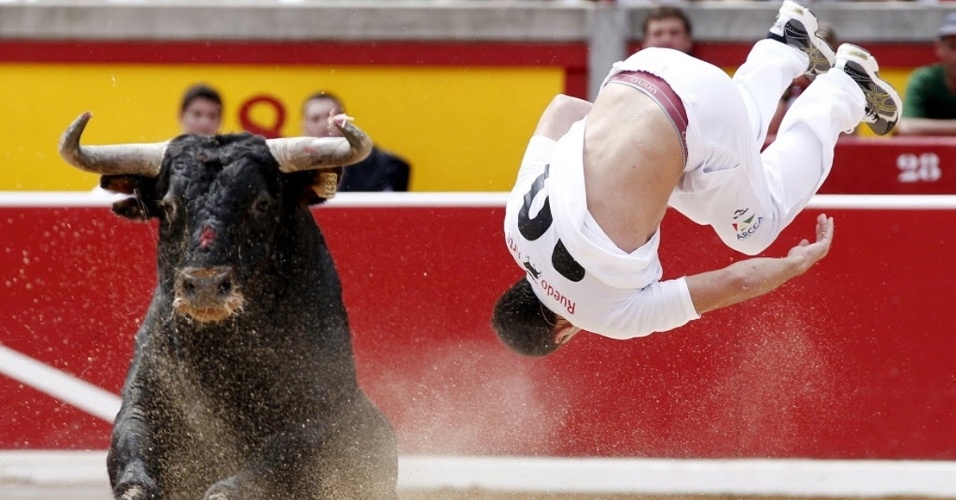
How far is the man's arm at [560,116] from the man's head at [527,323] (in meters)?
0.50

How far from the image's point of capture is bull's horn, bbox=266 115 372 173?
178 inches

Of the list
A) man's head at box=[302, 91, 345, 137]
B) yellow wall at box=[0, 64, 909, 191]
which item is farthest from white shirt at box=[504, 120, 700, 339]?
yellow wall at box=[0, 64, 909, 191]

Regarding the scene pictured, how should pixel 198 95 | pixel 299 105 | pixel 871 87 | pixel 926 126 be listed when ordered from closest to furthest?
pixel 871 87, pixel 198 95, pixel 926 126, pixel 299 105

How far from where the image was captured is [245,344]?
14.5 feet

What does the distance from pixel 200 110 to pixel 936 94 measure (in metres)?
3.07

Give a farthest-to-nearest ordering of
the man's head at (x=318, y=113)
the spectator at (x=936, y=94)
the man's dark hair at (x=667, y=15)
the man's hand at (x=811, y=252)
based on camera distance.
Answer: the man's dark hair at (x=667, y=15) → the spectator at (x=936, y=94) → the man's head at (x=318, y=113) → the man's hand at (x=811, y=252)

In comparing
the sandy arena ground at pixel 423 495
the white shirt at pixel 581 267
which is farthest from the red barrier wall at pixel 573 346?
the white shirt at pixel 581 267

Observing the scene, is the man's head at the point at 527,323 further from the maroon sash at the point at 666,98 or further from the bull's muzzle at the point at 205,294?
the bull's muzzle at the point at 205,294

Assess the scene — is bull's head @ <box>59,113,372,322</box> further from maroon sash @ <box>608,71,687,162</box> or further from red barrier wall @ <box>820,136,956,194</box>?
red barrier wall @ <box>820,136,956,194</box>

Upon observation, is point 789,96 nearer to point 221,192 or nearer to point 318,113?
point 318,113

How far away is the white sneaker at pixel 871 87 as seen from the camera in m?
4.66

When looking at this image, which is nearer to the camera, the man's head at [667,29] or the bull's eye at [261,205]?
the bull's eye at [261,205]

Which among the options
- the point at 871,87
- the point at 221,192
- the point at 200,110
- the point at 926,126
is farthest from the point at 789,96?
the point at 221,192

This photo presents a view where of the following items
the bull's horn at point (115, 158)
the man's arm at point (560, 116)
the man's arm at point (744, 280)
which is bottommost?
the man's arm at point (744, 280)
